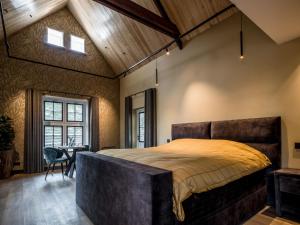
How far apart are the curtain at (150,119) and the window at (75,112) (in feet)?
9.35

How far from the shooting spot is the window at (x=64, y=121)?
20.5 feet

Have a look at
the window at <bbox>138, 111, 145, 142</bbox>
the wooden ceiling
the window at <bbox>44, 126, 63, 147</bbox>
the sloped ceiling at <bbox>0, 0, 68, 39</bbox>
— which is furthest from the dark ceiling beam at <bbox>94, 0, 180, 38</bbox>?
the window at <bbox>44, 126, 63, 147</bbox>

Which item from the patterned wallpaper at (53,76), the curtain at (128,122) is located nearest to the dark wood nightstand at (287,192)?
the curtain at (128,122)

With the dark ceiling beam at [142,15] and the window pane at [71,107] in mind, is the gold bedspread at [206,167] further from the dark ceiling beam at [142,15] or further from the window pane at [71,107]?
the window pane at [71,107]

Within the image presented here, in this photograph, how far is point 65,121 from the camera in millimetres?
6555

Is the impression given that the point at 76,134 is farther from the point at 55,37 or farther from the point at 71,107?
the point at 55,37

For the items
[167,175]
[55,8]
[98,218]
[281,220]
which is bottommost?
[281,220]

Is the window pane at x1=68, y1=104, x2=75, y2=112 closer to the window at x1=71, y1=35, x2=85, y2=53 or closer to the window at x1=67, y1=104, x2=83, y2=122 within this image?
the window at x1=67, y1=104, x2=83, y2=122

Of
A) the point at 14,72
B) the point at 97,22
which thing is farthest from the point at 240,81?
the point at 14,72

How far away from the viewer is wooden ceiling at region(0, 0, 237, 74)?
4.05m

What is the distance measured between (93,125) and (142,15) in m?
4.12

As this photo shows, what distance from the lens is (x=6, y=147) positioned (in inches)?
186

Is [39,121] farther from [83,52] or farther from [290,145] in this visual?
[290,145]

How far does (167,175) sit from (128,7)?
350 cm
